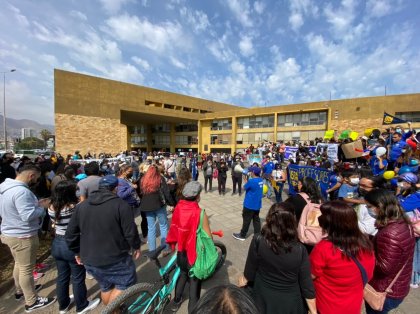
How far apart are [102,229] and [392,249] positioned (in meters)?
2.78

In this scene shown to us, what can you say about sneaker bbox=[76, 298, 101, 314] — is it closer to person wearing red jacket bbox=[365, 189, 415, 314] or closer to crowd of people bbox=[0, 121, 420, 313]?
crowd of people bbox=[0, 121, 420, 313]

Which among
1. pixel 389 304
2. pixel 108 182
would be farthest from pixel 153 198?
pixel 389 304

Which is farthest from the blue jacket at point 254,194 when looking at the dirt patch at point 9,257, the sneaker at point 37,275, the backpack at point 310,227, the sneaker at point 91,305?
the dirt patch at point 9,257

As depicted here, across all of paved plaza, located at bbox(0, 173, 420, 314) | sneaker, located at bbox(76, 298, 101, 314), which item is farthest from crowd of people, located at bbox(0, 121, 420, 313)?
paved plaza, located at bbox(0, 173, 420, 314)

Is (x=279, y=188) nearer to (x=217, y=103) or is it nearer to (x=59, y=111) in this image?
(x=59, y=111)

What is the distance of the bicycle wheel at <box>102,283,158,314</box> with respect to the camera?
72.8 inches

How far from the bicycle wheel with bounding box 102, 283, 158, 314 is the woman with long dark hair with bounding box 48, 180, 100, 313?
90cm

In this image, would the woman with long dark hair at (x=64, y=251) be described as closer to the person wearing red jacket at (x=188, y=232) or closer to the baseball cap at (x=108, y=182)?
the baseball cap at (x=108, y=182)

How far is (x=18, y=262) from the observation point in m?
2.48

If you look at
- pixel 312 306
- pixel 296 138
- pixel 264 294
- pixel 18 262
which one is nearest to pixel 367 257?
pixel 312 306

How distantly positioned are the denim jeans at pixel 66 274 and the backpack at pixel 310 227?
9.17 feet

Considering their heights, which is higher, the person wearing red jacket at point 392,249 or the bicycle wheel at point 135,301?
the person wearing red jacket at point 392,249

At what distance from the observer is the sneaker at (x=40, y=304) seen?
2559 mm

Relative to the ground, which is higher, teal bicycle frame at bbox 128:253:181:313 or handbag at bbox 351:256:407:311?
handbag at bbox 351:256:407:311
